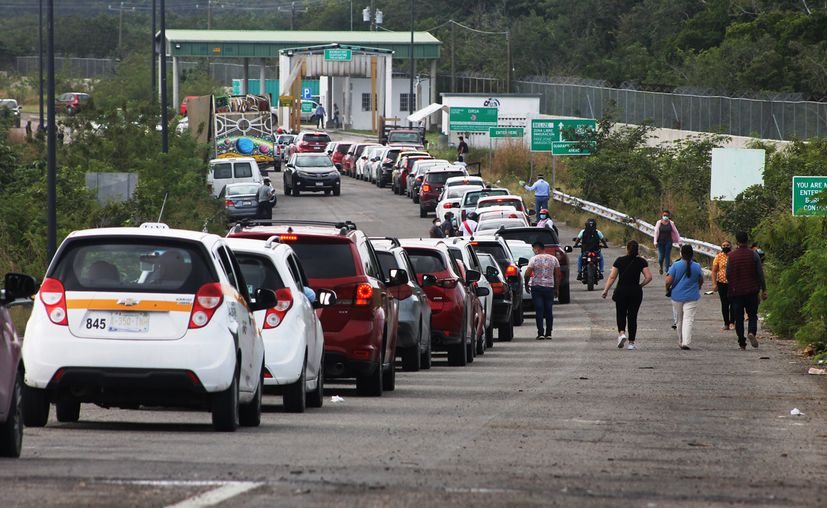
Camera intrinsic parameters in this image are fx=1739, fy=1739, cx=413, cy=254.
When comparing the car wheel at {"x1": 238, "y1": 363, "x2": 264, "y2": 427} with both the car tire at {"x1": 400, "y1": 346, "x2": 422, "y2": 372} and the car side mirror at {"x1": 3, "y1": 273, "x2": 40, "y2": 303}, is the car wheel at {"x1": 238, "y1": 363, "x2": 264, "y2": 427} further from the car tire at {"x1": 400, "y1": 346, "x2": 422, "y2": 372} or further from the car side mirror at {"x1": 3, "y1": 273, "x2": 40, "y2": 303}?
the car tire at {"x1": 400, "y1": 346, "x2": 422, "y2": 372}

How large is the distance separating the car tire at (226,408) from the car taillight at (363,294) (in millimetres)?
3723

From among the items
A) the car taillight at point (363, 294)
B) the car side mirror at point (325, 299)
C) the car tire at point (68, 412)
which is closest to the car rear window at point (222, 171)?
the car taillight at point (363, 294)

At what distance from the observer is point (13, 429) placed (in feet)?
35.2

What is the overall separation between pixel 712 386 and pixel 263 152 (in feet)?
188

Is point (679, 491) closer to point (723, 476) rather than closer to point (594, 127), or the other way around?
point (723, 476)

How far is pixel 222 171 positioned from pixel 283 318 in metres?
44.8

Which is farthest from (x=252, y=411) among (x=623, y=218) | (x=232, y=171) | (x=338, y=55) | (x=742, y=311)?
(x=338, y=55)

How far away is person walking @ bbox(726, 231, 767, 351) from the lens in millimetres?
26375

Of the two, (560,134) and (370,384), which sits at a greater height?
(560,134)

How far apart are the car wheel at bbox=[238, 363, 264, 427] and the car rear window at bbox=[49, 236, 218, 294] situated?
4.50 feet

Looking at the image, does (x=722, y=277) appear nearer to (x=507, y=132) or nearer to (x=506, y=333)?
(x=506, y=333)

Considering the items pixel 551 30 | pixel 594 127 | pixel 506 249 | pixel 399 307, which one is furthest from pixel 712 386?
pixel 551 30

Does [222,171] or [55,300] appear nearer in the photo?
[55,300]

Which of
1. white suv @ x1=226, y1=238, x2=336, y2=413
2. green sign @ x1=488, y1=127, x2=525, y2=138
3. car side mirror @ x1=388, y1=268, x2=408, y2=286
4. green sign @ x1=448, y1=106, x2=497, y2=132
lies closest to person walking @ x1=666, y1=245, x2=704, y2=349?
car side mirror @ x1=388, y1=268, x2=408, y2=286
